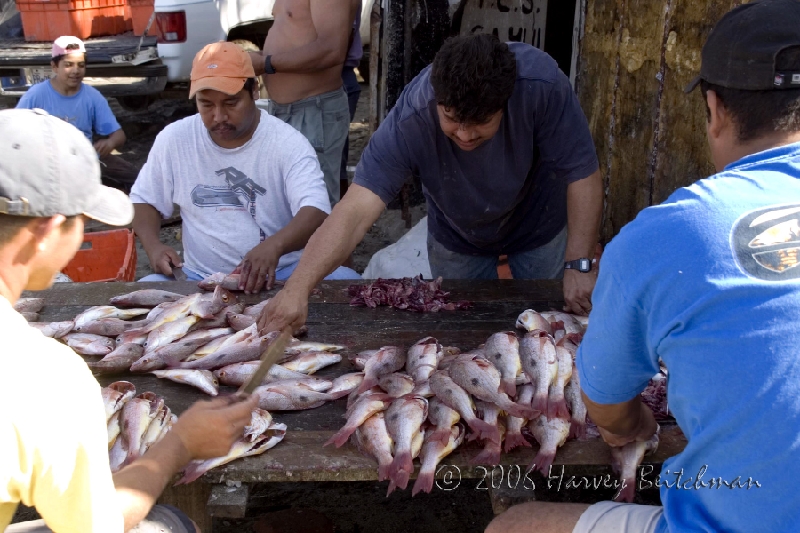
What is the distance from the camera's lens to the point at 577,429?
3.03m

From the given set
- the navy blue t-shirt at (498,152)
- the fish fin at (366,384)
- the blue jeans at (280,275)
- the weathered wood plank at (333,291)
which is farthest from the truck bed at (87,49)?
the fish fin at (366,384)

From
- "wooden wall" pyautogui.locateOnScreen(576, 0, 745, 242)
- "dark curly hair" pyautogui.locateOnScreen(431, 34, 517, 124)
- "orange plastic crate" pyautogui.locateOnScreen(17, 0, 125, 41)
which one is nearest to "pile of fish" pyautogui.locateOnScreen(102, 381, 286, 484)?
"dark curly hair" pyautogui.locateOnScreen(431, 34, 517, 124)

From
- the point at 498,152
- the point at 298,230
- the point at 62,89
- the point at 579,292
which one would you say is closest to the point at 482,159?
the point at 498,152

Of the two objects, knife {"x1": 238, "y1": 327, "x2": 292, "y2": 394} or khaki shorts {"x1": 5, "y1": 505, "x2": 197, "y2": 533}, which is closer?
khaki shorts {"x1": 5, "y1": 505, "x2": 197, "y2": 533}

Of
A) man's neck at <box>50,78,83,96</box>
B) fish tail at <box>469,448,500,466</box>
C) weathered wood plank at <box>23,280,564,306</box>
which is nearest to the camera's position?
fish tail at <box>469,448,500,466</box>

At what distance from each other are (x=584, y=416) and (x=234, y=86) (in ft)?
9.36

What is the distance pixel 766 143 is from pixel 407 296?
93.7 inches

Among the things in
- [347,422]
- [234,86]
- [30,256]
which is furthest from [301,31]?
[30,256]

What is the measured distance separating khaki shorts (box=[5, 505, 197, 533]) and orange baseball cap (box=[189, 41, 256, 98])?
2.65m

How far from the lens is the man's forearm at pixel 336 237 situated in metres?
3.77

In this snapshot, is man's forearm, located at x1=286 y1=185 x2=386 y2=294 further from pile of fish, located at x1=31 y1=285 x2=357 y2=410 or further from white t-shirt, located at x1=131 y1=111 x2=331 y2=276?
white t-shirt, located at x1=131 y1=111 x2=331 y2=276

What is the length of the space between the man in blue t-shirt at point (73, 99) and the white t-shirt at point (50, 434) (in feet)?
21.7

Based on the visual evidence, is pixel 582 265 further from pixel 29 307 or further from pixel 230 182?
pixel 29 307

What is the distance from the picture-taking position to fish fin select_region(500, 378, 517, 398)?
312cm
